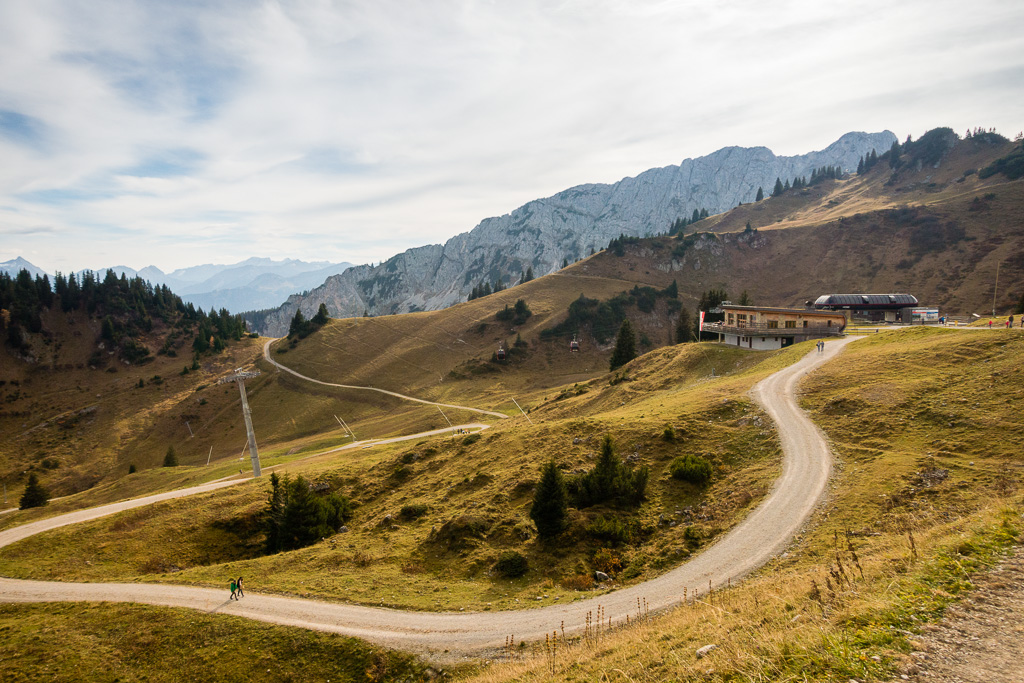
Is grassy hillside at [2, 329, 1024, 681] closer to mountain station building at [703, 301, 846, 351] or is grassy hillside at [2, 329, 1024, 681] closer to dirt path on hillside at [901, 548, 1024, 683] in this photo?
dirt path on hillside at [901, 548, 1024, 683]

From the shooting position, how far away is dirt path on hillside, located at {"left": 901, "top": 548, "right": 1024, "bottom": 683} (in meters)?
8.42

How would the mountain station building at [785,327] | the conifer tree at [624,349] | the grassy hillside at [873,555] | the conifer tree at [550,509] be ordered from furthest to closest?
the conifer tree at [624,349], the mountain station building at [785,327], the conifer tree at [550,509], the grassy hillside at [873,555]

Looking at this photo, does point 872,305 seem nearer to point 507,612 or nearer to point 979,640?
point 507,612

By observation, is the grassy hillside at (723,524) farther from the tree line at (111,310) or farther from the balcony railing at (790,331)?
the tree line at (111,310)

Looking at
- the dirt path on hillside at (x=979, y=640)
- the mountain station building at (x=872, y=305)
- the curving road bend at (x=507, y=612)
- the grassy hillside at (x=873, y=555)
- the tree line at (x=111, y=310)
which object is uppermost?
the tree line at (x=111, y=310)

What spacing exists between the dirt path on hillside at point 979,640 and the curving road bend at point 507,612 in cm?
923

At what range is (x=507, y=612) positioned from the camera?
2034cm

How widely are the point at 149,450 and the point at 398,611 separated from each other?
4601 inches

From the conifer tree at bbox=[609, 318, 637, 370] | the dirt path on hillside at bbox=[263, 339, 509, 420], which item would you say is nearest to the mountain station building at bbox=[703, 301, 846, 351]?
the conifer tree at bbox=[609, 318, 637, 370]

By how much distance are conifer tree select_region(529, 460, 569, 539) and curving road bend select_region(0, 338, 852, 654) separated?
6.13 metres

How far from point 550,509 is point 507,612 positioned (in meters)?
6.93

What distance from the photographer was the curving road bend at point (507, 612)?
743 inches

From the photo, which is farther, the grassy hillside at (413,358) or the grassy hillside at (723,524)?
the grassy hillside at (413,358)

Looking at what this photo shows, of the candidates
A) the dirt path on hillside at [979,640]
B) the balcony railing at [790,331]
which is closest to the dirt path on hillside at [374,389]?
the balcony railing at [790,331]
